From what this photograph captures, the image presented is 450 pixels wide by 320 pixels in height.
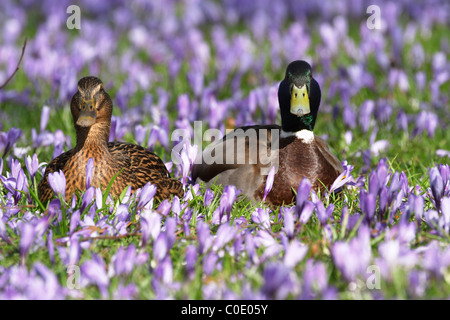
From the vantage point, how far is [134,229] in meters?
4.11

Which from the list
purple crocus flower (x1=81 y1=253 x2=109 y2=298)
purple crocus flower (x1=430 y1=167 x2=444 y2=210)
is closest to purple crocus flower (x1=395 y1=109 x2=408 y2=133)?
purple crocus flower (x1=430 y1=167 x2=444 y2=210)

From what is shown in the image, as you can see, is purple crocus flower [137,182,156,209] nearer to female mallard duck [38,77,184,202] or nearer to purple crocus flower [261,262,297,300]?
female mallard duck [38,77,184,202]

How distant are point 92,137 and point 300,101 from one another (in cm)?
138

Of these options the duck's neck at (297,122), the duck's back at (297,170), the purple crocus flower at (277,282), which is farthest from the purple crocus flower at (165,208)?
the duck's neck at (297,122)

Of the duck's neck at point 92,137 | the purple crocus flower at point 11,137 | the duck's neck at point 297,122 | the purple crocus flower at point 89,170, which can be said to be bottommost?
the purple crocus flower at point 89,170

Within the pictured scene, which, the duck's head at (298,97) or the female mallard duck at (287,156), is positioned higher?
the duck's head at (298,97)

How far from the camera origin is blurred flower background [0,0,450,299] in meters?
3.52

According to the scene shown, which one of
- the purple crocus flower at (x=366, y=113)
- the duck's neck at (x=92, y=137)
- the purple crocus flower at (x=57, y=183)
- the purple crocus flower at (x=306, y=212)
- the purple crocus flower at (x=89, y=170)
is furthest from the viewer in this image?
the purple crocus flower at (x=366, y=113)

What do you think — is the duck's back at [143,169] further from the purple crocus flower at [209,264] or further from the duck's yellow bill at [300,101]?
the purple crocus flower at [209,264]

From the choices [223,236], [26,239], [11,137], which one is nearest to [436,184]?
[223,236]

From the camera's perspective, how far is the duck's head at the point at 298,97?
4.83 m

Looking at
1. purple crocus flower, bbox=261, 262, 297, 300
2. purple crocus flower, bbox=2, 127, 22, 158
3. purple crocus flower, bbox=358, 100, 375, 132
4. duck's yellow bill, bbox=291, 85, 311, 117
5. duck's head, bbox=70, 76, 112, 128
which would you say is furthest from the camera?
purple crocus flower, bbox=358, 100, 375, 132

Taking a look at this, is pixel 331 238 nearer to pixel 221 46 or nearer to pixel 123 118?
pixel 123 118

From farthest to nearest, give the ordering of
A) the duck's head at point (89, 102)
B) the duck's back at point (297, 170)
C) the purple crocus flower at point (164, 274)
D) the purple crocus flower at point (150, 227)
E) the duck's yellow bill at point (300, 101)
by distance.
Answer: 1. the duck's back at point (297, 170)
2. the duck's yellow bill at point (300, 101)
3. the duck's head at point (89, 102)
4. the purple crocus flower at point (150, 227)
5. the purple crocus flower at point (164, 274)
